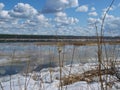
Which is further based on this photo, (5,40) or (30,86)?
(5,40)

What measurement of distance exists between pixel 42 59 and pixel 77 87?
7.00 meters

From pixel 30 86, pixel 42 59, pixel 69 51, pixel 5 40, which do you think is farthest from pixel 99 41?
pixel 5 40

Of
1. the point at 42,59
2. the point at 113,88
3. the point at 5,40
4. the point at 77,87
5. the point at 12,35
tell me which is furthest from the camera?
the point at 12,35

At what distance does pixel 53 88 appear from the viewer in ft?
17.2

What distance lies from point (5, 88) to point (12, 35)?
15.7 meters

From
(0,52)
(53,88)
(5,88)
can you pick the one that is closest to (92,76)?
(53,88)

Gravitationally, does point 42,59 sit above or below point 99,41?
below

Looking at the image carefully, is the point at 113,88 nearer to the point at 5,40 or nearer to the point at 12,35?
the point at 5,40

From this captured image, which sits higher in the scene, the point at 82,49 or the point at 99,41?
the point at 99,41

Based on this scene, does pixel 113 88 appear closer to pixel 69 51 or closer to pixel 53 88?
pixel 53 88

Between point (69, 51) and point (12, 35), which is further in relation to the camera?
point (12, 35)

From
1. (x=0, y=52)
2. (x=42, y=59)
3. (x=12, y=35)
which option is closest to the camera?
(x=42, y=59)

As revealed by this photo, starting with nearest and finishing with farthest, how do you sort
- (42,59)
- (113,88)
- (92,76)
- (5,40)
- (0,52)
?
(113,88) < (92,76) < (42,59) < (0,52) < (5,40)

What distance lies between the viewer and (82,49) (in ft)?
45.4
